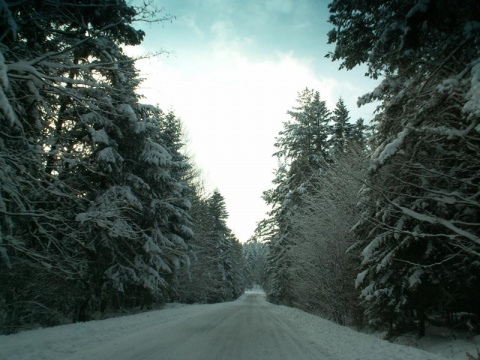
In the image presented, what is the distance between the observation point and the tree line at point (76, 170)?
570 cm

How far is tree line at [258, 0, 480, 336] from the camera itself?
5.40 m

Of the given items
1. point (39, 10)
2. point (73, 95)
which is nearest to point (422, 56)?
point (73, 95)

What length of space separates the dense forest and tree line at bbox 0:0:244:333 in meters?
0.07

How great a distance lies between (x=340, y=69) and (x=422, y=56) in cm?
202

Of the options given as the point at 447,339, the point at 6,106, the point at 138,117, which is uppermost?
the point at 138,117

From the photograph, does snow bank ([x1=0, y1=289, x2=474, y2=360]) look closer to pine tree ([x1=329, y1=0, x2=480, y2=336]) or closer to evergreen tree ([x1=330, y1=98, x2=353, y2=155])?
pine tree ([x1=329, y1=0, x2=480, y2=336])

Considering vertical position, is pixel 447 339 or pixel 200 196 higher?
pixel 200 196

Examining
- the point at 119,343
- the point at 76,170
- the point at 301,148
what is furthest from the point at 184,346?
the point at 301,148

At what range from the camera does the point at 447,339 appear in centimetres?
882

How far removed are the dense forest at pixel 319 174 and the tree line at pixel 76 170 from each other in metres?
0.07

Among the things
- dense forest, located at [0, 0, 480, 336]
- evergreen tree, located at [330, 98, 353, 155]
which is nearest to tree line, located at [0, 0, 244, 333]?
dense forest, located at [0, 0, 480, 336]

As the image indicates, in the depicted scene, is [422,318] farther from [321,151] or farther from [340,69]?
[321,151]

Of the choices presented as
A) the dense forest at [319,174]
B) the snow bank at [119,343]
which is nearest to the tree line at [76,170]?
the dense forest at [319,174]

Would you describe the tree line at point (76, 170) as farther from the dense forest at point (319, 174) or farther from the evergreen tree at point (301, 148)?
the evergreen tree at point (301, 148)
